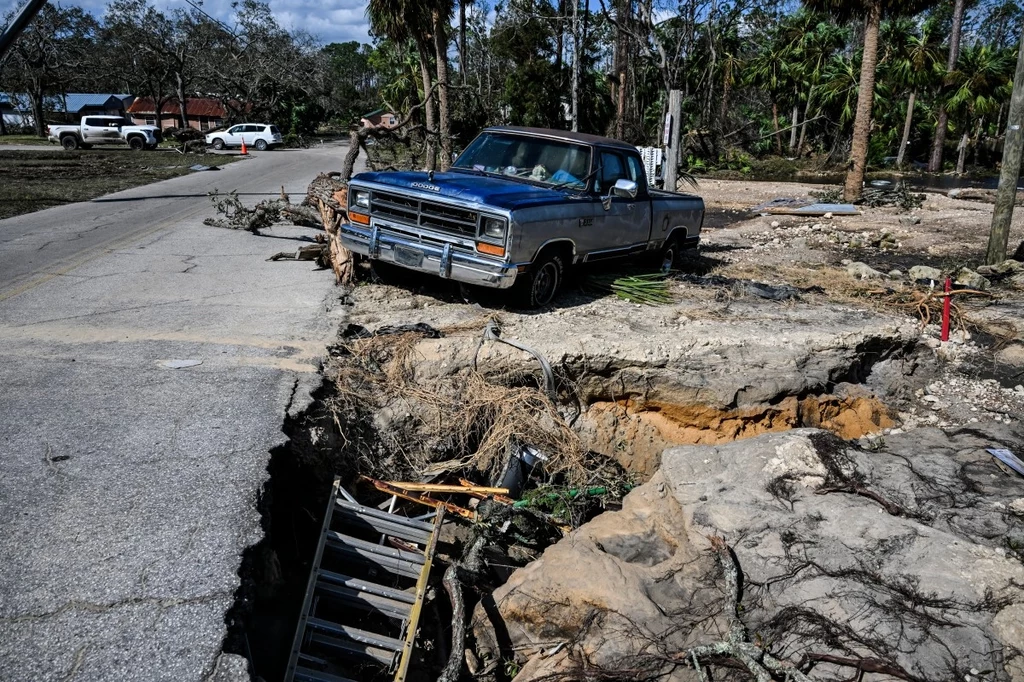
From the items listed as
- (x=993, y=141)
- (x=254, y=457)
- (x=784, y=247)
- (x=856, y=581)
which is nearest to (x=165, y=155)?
(x=784, y=247)

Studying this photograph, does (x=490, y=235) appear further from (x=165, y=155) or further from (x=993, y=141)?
(x=993, y=141)

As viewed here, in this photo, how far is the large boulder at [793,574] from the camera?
3.75m

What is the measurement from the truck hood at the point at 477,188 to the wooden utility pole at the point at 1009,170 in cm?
702

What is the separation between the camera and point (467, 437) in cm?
609

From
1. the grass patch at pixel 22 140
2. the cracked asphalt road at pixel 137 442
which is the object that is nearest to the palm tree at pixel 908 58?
the cracked asphalt road at pixel 137 442

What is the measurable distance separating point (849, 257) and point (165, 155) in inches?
1083

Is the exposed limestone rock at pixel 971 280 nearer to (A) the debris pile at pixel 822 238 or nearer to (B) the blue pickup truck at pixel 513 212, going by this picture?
(A) the debris pile at pixel 822 238

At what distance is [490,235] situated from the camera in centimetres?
718

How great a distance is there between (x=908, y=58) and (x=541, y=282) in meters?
36.1

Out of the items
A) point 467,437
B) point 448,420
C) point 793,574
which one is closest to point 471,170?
point 448,420

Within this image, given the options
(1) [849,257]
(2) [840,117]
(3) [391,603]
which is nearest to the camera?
(3) [391,603]

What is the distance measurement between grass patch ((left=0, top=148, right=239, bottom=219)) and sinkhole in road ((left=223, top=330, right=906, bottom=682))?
1042 centimetres

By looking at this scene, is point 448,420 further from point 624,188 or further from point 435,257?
point 624,188

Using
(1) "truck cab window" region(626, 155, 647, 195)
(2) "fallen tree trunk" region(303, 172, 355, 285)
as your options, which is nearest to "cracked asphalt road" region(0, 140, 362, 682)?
(2) "fallen tree trunk" region(303, 172, 355, 285)
